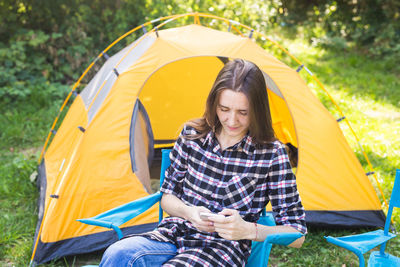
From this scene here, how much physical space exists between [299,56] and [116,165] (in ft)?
16.7

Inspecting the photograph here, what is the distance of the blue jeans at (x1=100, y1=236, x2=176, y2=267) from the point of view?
4.65ft

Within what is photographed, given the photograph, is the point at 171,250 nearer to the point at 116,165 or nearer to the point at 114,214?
the point at 114,214

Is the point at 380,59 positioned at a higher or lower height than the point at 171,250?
higher

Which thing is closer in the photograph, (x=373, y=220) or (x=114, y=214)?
(x=114, y=214)

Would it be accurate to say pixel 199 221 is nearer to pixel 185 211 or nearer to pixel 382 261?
pixel 185 211

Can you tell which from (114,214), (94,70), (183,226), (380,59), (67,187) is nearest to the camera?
(183,226)

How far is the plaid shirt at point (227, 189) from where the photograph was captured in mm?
1521

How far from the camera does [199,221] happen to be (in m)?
1.50

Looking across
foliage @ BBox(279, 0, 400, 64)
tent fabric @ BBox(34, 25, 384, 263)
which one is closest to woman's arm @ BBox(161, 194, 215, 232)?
tent fabric @ BBox(34, 25, 384, 263)

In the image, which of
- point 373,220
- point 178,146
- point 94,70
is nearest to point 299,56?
point 94,70

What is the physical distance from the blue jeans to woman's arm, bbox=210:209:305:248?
0.24 metres

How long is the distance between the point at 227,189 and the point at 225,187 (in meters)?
0.01

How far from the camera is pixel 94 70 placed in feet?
18.7

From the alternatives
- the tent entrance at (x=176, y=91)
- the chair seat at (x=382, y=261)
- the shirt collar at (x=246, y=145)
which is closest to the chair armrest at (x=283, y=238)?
the shirt collar at (x=246, y=145)
